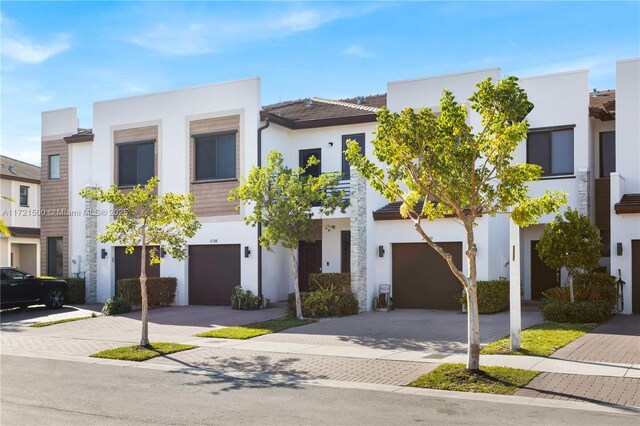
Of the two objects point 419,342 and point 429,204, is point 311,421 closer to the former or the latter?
point 429,204

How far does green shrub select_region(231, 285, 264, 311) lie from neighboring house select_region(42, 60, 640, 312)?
370 mm

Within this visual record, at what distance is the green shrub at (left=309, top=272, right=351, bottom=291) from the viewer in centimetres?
2244

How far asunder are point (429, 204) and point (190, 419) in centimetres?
610

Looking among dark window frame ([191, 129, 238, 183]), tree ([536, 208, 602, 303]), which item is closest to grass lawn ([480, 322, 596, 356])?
tree ([536, 208, 602, 303])

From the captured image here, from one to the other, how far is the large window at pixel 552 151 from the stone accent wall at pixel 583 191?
876 mm

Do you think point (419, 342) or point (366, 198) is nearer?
point (419, 342)

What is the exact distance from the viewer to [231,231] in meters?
24.3

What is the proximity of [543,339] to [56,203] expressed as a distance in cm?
2178

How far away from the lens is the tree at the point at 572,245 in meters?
17.6

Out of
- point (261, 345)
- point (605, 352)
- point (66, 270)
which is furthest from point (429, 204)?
point (66, 270)

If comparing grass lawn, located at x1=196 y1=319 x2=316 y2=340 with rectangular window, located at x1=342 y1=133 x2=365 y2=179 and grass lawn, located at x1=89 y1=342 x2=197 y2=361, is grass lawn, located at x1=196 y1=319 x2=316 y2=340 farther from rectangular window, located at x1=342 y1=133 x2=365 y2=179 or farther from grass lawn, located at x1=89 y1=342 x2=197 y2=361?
rectangular window, located at x1=342 y1=133 x2=365 y2=179

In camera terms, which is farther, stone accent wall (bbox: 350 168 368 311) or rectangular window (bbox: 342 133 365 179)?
rectangular window (bbox: 342 133 365 179)

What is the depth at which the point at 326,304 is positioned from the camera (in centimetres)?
2044

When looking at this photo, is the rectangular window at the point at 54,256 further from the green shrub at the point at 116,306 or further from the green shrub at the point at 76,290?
the green shrub at the point at 116,306
